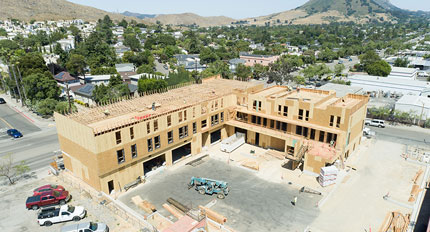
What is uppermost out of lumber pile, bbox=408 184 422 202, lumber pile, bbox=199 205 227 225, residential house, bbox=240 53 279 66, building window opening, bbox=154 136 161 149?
residential house, bbox=240 53 279 66

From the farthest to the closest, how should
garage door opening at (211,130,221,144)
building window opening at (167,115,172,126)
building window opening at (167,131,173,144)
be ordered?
garage door opening at (211,130,221,144) → building window opening at (167,131,173,144) → building window opening at (167,115,172,126)

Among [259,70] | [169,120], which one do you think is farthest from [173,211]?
[259,70]

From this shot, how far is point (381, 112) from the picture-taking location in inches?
2729

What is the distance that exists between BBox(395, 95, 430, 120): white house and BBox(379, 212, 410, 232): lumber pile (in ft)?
142

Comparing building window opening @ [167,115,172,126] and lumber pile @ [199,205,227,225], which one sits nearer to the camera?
lumber pile @ [199,205,227,225]

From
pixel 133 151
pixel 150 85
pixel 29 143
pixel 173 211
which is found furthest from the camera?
pixel 150 85

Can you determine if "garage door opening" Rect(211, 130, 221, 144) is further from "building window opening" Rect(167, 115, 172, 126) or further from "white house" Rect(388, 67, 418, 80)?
"white house" Rect(388, 67, 418, 80)

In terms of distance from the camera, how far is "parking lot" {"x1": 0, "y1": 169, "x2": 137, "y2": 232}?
3284cm

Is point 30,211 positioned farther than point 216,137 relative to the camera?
No

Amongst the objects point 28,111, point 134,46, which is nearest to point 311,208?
point 28,111

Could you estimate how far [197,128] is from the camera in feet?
167

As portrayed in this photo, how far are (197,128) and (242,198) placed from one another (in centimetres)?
1712

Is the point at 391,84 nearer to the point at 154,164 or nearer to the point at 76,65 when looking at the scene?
the point at 154,164

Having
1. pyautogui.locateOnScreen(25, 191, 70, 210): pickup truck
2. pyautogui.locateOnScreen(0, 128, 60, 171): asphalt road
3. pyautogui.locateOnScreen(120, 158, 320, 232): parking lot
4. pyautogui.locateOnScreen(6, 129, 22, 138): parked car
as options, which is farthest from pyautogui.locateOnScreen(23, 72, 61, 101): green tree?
pyautogui.locateOnScreen(120, 158, 320, 232): parking lot
